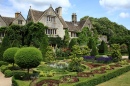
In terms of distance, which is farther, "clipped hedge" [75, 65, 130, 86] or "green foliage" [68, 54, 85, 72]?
"green foliage" [68, 54, 85, 72]

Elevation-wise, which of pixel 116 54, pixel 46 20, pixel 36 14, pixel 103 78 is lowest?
pixel 103 78

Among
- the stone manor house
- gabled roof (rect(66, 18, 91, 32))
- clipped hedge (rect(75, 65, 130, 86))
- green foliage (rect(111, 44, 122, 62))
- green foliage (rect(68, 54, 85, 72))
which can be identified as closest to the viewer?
clipped hedge (rect(75, 65, 130, 86))

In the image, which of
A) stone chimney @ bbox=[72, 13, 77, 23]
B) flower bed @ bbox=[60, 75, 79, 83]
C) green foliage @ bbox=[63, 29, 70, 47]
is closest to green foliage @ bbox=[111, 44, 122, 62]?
flower bed @ bbox=[60, 75, 79, 83]

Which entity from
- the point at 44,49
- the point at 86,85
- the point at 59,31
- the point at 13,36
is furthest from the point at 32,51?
the point at 59,31

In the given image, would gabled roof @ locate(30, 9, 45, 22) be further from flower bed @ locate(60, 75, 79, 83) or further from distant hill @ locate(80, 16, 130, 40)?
distant hill @ locate(80, 16, 130, 40)

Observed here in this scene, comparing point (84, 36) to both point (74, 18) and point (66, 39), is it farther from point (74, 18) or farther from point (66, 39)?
point (74, 18)

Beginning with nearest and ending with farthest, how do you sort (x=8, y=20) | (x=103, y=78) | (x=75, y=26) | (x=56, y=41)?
(x=103, y=78), (x=56, y=41), (x=8, y=20), (x=75, y=26)

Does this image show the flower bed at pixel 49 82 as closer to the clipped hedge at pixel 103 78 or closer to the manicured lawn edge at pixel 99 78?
the manicured lawn edge at pixel 99 78

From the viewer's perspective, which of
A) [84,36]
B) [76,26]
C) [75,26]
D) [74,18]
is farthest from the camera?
[74,18]

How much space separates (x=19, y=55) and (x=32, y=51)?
41.6 inches

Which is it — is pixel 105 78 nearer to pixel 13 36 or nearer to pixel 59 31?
pixel 13 36

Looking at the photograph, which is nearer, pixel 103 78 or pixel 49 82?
pixel 49 82

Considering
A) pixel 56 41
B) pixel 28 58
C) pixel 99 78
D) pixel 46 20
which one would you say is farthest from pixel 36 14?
pixel 99 78

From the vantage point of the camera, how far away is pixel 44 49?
29.3 meters
